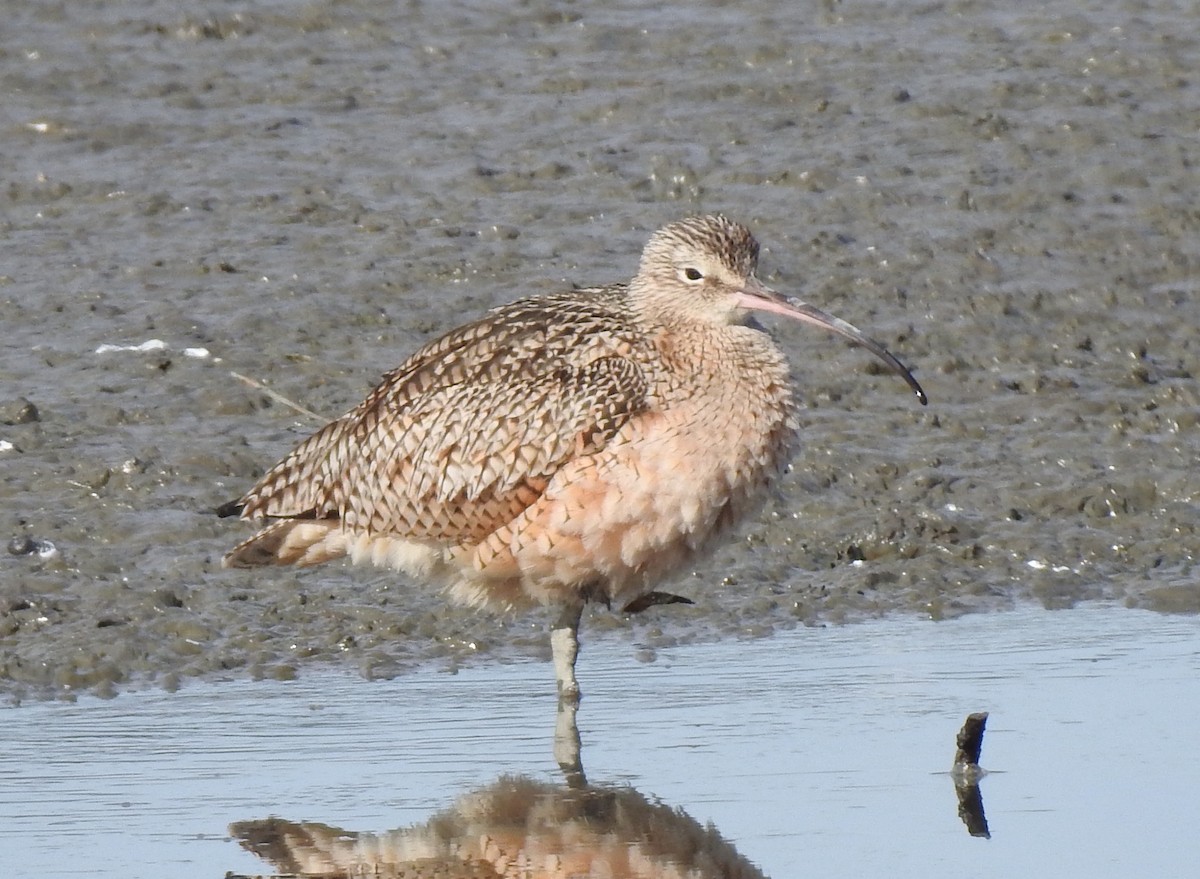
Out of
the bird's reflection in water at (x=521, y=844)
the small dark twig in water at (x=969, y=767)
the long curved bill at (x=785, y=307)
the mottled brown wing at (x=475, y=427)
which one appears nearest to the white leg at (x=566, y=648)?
the mottled brown wing at (x=475, y=427)

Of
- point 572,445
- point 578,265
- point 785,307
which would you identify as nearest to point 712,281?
point 785,307

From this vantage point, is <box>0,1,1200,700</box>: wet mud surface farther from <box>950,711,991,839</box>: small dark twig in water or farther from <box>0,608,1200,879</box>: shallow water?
<box>950,711,991,839</box>: small dark twig in water

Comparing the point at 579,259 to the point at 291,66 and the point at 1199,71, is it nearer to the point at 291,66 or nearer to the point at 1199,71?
the point at 291,66

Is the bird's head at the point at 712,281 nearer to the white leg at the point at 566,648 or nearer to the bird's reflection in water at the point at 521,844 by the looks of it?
the white leg at the point at 566,648

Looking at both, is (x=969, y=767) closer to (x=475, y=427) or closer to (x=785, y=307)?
(x=785, y=307)

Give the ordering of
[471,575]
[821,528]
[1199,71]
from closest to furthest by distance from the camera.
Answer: [471,575]
[821,528]
[1199,71]

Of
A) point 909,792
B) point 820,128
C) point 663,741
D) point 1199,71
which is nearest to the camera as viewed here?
point 909,792

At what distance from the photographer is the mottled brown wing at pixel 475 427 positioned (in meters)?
6.10

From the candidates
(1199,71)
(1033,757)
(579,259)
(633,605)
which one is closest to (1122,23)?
(1199,71)

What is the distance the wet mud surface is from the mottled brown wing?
463 mm

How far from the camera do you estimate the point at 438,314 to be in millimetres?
8852

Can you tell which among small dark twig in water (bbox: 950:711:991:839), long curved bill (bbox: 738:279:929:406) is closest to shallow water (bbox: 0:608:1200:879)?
small dark twig in water (bbox: 950:711:991:839)

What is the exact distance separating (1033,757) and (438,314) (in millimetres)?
3714

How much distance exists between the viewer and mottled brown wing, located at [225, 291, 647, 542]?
20.0ft
